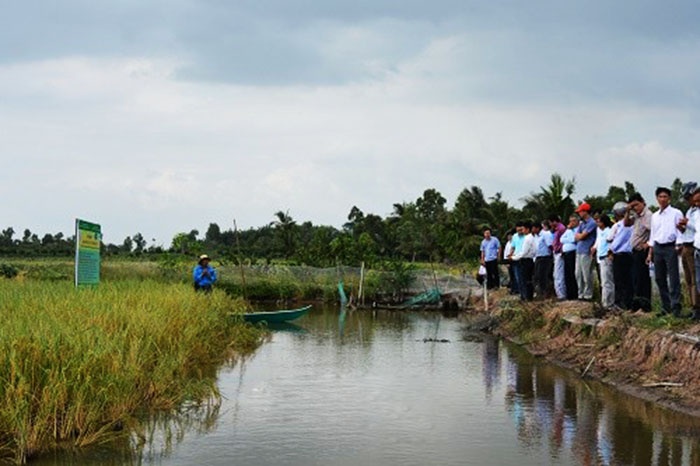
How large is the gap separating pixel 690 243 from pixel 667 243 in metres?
0.22

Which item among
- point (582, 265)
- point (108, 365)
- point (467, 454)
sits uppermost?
point (582, 265)

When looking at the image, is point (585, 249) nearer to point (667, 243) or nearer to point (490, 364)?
point (490, 364)

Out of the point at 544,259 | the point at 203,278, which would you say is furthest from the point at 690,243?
the point at 203,278

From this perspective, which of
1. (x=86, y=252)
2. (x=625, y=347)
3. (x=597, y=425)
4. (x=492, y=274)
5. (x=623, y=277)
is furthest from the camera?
(x=492, y=274)

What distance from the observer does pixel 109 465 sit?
5.45 meters

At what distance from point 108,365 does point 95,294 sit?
4603 mm

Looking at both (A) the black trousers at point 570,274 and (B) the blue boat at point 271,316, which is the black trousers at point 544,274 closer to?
(A) the black trousers at point 570,274

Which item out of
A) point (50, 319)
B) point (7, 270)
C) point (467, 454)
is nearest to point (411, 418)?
point (467, 454)

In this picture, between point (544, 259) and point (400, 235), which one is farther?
point (400, 235)

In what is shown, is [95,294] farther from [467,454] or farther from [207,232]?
[207,232]

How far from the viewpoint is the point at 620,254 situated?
1009 cm

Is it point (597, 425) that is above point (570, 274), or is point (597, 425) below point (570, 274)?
below

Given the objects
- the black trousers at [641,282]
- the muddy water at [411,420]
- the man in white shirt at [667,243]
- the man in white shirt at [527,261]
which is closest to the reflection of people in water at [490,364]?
the muddy water at [411,420]

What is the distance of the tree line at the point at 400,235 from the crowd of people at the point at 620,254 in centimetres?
929
